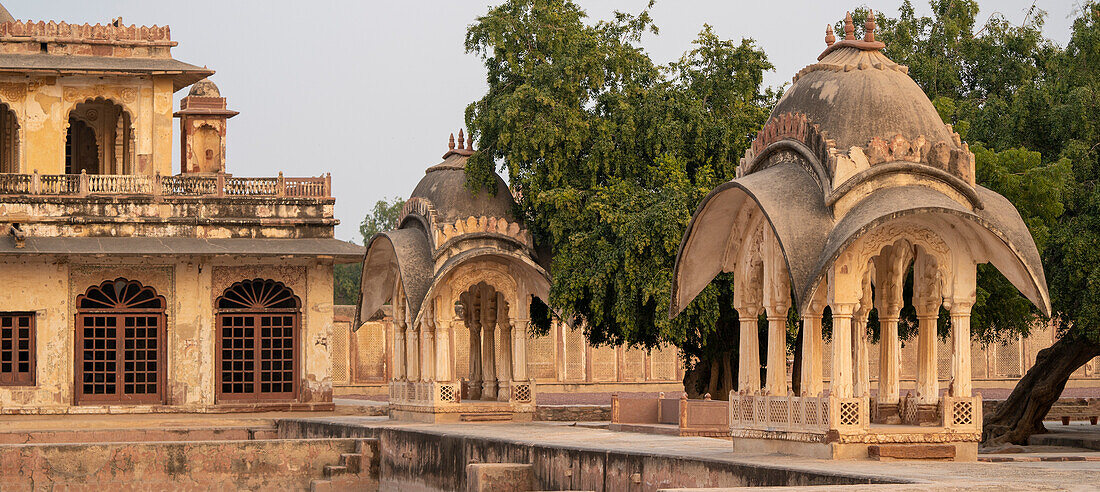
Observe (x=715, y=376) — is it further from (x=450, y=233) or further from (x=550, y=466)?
(x=550, y=466)

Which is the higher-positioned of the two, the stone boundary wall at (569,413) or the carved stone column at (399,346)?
the carved stone column at (399,346)

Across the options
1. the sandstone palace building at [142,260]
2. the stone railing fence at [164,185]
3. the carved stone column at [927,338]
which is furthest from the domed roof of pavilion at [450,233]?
the carved stone column at [927,338]

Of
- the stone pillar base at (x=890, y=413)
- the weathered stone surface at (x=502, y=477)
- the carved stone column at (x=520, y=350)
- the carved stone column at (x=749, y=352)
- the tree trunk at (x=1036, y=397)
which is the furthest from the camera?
the carved stone column at (x=520, y=350)

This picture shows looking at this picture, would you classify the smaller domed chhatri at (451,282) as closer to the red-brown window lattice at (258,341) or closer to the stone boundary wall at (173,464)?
the stone boundary wall at (173,464)

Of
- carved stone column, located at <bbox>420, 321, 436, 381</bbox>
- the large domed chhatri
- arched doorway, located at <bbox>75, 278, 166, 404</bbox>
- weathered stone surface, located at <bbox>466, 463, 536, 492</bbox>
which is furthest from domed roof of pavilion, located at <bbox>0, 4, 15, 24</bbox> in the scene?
the large domed chhatri

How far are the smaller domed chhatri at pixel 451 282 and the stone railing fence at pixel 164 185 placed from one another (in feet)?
17.4

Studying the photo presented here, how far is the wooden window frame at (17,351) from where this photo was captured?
28906 mm

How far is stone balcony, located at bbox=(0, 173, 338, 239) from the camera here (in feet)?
96.6

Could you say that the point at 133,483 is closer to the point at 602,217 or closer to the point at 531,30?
the point at 602,217

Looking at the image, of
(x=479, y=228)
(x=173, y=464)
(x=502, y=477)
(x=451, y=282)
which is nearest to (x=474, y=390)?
(x=451, y=282)

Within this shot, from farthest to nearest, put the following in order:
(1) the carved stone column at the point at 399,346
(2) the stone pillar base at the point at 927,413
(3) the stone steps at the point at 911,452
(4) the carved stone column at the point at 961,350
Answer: (1) the carved stone column at the point at 399,346 < (2) the stone pillar base at the point at 927,413 < (4) the carved stone column at the point at 961,350 < (3) the stone steps at the point at 911,452

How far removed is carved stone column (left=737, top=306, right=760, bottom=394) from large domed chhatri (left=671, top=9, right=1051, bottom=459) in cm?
2

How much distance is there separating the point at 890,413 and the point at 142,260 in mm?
17606

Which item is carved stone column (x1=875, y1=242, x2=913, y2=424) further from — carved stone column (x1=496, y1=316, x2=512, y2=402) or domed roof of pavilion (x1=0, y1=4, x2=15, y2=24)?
domed roof of pavilion (x1=0, y1=4, x2=15, y2=24)
